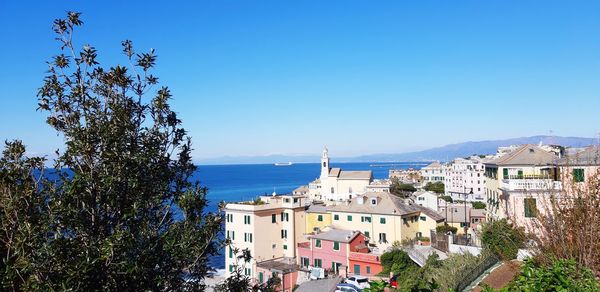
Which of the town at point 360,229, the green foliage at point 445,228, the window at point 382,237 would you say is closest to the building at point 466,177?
the town at point 360,229

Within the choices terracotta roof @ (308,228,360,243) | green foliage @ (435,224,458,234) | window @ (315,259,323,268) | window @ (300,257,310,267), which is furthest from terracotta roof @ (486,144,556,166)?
window @ (300,257,310,267)

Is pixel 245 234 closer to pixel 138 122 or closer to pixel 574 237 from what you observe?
pixel 574 237

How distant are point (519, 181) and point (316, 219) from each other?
24.5 m

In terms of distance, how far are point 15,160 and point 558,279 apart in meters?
8.40

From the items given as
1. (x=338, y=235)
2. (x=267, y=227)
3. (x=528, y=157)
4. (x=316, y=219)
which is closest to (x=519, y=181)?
(x=528, y=157)

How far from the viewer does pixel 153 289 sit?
21.3 ft

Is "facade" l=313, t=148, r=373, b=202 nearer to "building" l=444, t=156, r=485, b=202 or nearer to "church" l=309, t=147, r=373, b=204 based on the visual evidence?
"church" l=309, t=147, r=373, b=204

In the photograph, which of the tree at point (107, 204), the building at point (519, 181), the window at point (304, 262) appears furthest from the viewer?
the window at point (304, 262)

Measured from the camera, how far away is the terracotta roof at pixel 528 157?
32438 mm

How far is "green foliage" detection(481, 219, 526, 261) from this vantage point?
23.7 metres

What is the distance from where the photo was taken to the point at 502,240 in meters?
25.2

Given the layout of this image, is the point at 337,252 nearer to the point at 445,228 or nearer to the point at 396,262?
the point at 396,262

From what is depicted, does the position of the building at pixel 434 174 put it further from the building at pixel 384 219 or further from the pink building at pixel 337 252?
the pink building at pixel 337 252

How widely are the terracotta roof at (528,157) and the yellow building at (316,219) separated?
64.5 ft
